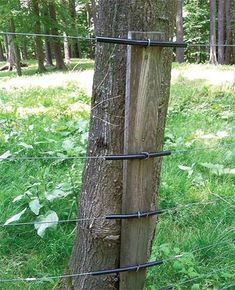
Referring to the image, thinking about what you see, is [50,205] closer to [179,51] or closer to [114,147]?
[114,147]

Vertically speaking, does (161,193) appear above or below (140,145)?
below

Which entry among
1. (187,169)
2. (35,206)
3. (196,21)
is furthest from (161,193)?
(196,21)

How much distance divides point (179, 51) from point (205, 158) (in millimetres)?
16088

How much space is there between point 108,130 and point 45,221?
1238 millimetres

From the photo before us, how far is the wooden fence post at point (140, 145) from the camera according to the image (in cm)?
156

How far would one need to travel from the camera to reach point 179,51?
19719mm

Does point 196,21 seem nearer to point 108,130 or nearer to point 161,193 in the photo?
point 161,193

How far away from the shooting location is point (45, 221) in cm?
282

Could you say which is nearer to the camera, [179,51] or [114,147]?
[114,147]

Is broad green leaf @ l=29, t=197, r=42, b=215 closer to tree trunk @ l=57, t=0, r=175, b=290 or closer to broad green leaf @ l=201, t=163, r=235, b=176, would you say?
tree trunk @ l=57, t=0, r=175, b=290

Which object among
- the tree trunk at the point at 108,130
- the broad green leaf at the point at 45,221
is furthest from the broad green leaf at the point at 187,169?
the tree trunk at the point at 108,130

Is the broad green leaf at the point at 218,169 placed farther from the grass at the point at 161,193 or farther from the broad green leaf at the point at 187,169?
the broad green leaf at the point at 187,169

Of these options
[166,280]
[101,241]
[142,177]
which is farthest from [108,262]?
[166,280]

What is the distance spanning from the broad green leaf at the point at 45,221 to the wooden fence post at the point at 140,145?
989 mm
